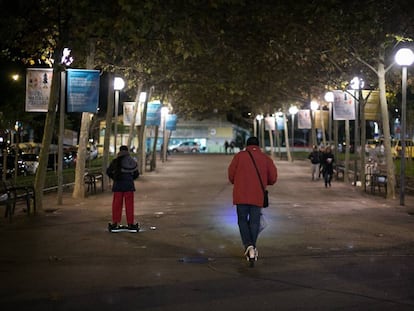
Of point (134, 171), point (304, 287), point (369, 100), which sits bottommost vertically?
point (304, 287)

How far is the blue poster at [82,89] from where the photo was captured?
1984 cm

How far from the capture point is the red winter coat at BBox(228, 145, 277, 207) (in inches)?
396

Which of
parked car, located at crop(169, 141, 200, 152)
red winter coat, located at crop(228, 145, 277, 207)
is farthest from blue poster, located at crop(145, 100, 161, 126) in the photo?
parked car, located at crop(169, 141, 200, 152)

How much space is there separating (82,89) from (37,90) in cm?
134

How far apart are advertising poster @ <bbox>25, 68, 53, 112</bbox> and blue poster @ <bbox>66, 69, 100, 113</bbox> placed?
0.75 metres

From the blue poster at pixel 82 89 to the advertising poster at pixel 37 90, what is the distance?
0.75 meters

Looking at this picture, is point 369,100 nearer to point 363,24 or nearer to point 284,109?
point 363,24

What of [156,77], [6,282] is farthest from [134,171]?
[156,77]

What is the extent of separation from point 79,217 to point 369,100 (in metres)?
14.9

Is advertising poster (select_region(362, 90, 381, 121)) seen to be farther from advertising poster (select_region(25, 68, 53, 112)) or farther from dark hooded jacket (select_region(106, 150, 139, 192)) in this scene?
dark hooded jacket (select_region(106, 150, 139, 192))

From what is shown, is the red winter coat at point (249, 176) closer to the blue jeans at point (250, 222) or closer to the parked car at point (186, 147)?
the blue jeans at point (250, 222)

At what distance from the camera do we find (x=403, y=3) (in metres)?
18.7

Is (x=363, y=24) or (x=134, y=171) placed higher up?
(x=363, y=24)

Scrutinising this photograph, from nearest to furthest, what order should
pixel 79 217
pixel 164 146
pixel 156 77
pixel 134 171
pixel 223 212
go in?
1. pixel 134 171
2. pixel 79 217
3. pixel 223 212
4. pixel 156 77
5. pixel 164 146
